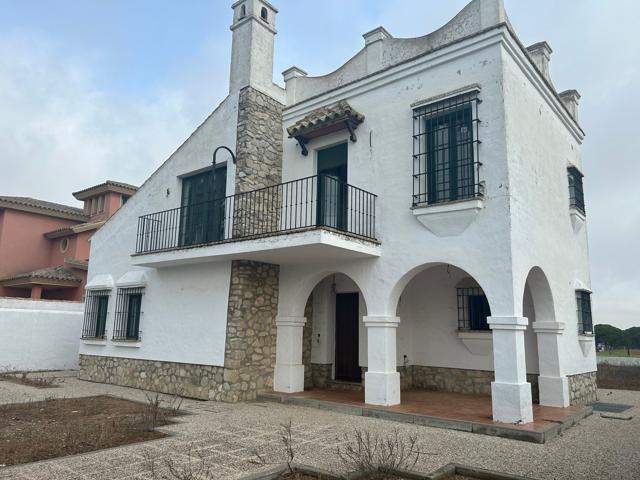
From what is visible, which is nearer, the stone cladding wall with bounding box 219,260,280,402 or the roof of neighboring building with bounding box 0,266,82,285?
the stone cladding wall with bounding box 219,260,280,402

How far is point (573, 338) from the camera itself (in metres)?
9.66

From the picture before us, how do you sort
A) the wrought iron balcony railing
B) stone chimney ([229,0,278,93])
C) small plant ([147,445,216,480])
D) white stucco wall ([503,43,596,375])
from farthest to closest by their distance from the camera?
stone chimney ([229,0,278,93])
the wrought iron balcony railing
white stucco wall ([503,43,596,375])
small plant ([147,445,216,480])

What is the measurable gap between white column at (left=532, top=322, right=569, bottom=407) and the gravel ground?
0.63 meters

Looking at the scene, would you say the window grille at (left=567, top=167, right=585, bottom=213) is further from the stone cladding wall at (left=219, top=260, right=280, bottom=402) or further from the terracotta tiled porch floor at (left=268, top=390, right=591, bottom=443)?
the stone cladding wall at (left=219, top=260, right=280, bottom=402)

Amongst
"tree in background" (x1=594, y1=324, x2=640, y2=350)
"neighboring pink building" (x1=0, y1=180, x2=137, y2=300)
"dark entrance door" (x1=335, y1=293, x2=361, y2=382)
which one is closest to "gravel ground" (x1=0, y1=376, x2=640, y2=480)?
"dark entrance door" (x1=335, y1=293, x2=361, y2=382)

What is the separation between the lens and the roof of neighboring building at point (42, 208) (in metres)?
20.6

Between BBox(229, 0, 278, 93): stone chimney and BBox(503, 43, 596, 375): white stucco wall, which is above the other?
BBox(229, 0, 278, 93): stone chimney

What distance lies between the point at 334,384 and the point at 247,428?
3954 mm

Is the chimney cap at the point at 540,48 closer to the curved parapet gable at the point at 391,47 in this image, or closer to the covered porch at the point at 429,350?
the curved parapet gable at the point at 391,47

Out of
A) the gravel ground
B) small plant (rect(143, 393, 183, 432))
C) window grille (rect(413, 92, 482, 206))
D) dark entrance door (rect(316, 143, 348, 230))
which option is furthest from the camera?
dark entrance door (rect(316, 143, 348, 230))

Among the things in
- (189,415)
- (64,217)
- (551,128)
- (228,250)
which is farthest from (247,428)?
(64,217)

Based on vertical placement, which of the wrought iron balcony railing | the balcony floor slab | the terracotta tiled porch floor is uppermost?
the wrought iron balcony railing

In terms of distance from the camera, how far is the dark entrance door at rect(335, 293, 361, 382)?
1079 centimetres

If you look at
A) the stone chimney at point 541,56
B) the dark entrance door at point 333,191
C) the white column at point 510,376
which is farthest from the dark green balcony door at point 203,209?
the stone chimney at point 541,56
